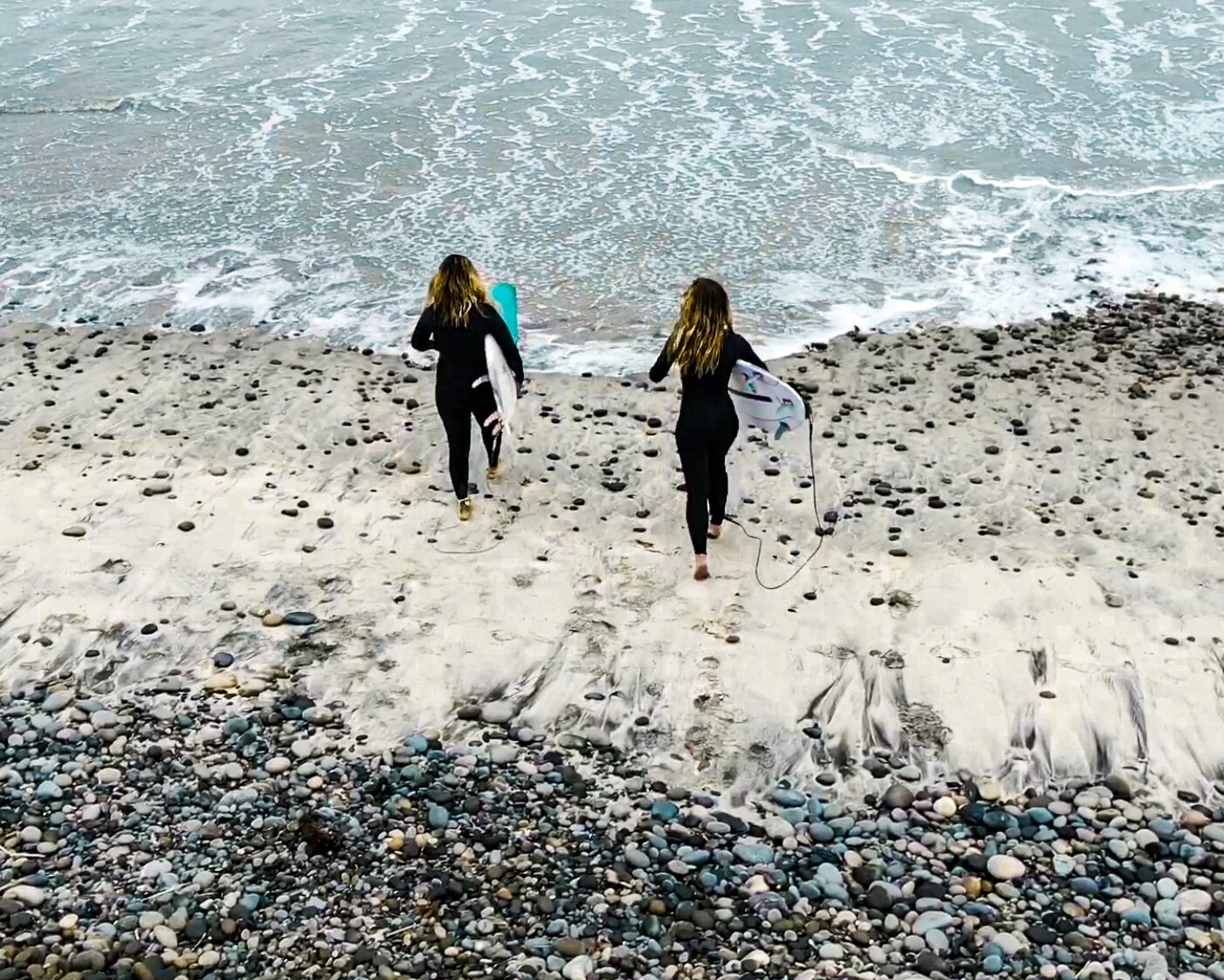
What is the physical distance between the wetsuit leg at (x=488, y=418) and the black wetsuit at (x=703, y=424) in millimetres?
1406

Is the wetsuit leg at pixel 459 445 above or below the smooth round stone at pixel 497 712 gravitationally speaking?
above

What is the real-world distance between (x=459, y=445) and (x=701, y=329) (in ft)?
6.86

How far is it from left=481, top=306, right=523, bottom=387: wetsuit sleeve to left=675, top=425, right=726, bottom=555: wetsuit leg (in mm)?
1375

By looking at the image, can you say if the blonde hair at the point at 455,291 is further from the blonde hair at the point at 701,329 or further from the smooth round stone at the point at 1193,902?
the smooth round stone at the point at 1193,902

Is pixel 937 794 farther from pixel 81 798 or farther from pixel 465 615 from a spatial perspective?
pixel 81 798

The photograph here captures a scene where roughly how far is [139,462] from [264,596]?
7.69 feet

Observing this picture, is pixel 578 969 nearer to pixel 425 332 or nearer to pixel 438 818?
pixel 438 818

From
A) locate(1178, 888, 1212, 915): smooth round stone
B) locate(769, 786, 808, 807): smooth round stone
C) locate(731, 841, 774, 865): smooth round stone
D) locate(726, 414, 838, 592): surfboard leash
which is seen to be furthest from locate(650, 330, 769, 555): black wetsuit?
locate(1178, 888, 1212, 915): smooth round stone

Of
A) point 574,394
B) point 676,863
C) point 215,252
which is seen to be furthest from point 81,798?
point 215,252

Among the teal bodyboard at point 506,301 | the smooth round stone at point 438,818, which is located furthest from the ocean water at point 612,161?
the smooth round stone at point 438,818

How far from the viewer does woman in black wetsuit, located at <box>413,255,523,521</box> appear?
804 cm

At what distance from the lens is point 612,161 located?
1606 centimetres

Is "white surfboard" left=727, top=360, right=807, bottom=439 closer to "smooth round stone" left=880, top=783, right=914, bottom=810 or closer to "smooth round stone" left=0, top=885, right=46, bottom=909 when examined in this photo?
"smooth round stone" left=880, top=783, right=914, bottom=810

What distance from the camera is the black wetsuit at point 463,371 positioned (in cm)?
814
